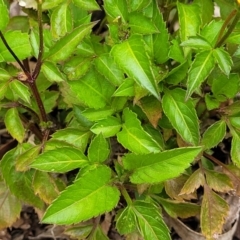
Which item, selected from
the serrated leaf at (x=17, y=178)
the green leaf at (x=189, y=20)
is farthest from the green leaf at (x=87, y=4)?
the serrated leaf at (x=17, y=178)

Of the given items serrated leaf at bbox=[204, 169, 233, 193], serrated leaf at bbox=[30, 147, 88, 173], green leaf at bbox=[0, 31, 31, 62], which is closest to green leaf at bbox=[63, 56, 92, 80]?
green leaf at bbox=[0, 31, 31, 62]

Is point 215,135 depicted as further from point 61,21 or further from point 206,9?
point 61,21

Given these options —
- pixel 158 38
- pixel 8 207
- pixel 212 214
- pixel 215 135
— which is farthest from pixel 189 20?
pixel 8 207

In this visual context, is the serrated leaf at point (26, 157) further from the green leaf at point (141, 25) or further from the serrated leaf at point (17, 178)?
the green leaf at point (141, 25)

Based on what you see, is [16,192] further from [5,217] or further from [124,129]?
[124,129]

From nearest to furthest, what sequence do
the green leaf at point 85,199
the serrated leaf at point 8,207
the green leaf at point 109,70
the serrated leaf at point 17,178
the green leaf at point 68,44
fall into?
the green leaf at point 85,199, the green leaf at point 68,44, the green leaf at point 109,70, the serrated leaf at point 17,178, the serrated leaf at point 8,207

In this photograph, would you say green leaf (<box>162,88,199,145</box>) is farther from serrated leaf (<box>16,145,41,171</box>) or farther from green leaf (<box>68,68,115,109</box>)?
serrated leaf (<box>16,145,41,171</box>)
